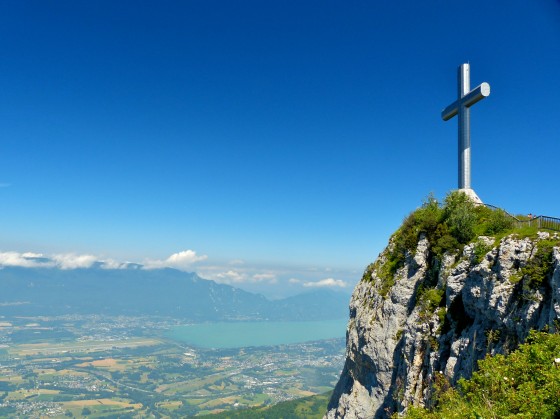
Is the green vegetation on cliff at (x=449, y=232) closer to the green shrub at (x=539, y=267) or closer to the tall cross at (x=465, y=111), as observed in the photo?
the green shrub at (x=539, y=267)

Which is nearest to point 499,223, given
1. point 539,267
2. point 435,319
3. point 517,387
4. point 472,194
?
point 539,267

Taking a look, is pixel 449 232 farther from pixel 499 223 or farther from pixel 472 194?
pixel 472 194

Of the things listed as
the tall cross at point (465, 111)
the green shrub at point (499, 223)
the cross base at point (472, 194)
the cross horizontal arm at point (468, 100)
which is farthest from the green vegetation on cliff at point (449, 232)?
the cross horizontal arm at point (468, 100)

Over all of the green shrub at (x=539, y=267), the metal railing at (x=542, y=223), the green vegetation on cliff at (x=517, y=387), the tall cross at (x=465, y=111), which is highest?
the tall cross at (x=465, y=111)

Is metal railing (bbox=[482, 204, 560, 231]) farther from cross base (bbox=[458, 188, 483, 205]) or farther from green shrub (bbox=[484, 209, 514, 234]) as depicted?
cross base (bbox=[458, 188, 483, 205])

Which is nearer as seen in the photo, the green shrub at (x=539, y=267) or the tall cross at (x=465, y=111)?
the green shrub at (x=539, y=267)

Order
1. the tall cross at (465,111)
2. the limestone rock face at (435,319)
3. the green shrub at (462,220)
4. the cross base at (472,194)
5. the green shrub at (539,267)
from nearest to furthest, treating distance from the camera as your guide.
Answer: the green shrub at (539,267) < the limestone rock face at (435,319) < the green shrub at (462,220) < the cross base at (472,194) < the tall cross at (465,111)

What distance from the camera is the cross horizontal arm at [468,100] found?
71.1 ft

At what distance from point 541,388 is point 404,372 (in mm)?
8059

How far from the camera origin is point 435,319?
56.3 feet

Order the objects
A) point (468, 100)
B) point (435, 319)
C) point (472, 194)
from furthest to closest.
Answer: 1. point (468, 100)
2. point (472, 194)
3. point (435, 319)

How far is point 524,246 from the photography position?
14094mm

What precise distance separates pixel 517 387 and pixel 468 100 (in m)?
16.8

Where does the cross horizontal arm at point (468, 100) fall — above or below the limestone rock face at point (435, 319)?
above
